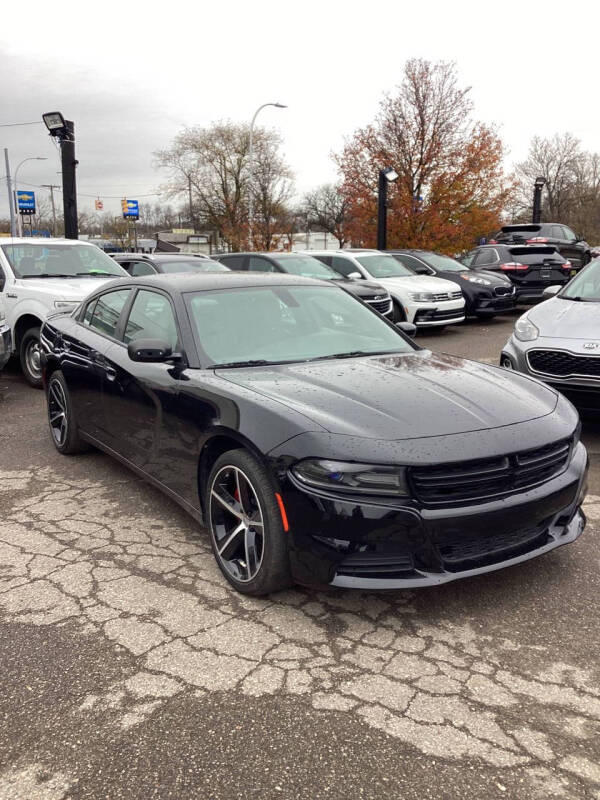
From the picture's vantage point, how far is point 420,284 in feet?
41.3

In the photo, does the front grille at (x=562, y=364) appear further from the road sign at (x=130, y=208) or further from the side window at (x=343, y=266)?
the road sign at (x=130, y=208)

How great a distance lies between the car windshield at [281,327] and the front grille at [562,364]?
1.77 metres

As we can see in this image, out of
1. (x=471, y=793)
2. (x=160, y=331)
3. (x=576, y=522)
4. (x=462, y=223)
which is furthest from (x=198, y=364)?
(x=462, y=223)

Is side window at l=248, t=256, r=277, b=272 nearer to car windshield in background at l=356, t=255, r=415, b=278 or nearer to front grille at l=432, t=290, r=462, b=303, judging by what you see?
car windshield in background at l=356, t=255, r=415, b=278

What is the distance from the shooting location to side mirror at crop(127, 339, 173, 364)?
3729mm

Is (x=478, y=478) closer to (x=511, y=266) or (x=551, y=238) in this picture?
(x=511, y=266)

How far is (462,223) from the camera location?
2031 cm

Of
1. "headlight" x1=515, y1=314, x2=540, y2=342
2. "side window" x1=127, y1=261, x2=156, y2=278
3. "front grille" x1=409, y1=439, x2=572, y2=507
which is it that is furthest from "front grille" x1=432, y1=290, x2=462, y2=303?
"front grille" x1=409, y1=439, x2=572, y2=507

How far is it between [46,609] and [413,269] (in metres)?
12.1

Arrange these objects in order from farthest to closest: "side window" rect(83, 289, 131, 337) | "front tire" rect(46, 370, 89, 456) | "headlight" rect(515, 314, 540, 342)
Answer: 1. "headlight" rect(515, 314, 540, 342)
2. "front tire" rect(46, 370, 89, 456)
3. "side window" rect(83, 289, 131, 337)

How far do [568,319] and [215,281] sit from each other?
127 inches

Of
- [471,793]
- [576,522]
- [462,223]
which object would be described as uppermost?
[462,223]

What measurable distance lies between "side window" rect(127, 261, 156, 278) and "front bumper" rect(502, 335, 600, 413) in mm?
7186

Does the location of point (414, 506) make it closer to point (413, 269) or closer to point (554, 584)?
point (554, 584)
